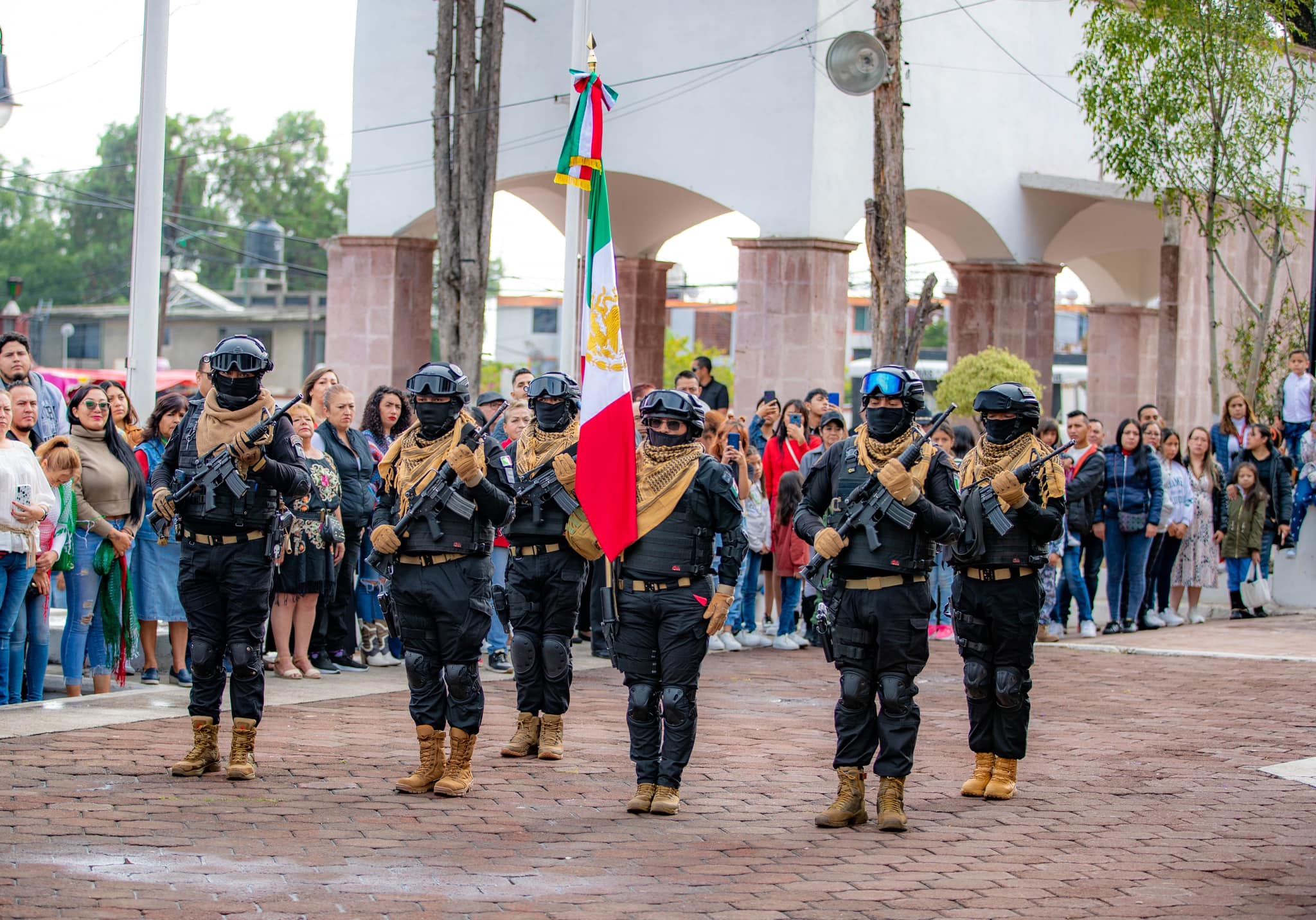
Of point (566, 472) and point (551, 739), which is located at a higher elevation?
point (566, 472)

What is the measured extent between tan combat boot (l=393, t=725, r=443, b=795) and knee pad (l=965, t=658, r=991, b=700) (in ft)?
8.51

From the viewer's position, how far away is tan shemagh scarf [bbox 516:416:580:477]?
28.6 feet

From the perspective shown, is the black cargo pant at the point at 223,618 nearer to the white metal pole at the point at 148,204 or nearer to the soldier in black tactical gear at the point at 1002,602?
the soldier in black tactical gear at the point at 1002,602

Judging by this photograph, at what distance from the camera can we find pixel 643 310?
25.7 metres

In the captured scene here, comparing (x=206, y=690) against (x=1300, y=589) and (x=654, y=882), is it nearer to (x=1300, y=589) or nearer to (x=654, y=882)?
(x=654, y=882)

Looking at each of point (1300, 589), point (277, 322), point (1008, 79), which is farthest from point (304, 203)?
point (1300, 589)

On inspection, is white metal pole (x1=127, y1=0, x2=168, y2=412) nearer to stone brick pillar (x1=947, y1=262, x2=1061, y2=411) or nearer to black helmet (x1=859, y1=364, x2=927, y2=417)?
black helmet (x1=859, y1=364, x2=927, y2=417)

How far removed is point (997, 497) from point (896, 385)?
0.95 m

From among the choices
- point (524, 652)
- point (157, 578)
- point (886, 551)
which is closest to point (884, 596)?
point (886, 551)

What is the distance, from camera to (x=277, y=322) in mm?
67438

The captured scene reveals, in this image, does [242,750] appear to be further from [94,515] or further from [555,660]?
[94,515]

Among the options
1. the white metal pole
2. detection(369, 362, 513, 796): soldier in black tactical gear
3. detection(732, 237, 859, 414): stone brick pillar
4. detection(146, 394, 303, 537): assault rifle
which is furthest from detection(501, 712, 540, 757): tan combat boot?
detection(732, 237, 859, 414): stone brick pillar

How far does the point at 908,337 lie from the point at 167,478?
41.4 ft

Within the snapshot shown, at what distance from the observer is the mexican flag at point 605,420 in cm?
764
